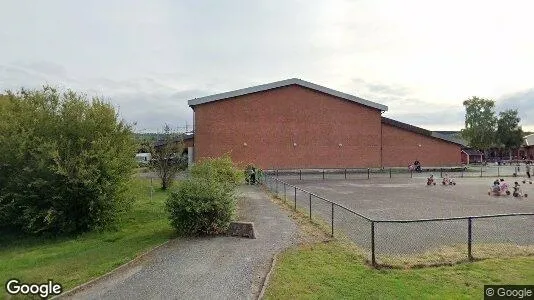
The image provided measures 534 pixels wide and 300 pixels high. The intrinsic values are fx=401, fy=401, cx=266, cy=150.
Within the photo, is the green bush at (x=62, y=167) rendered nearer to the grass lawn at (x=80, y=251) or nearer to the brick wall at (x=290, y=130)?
the grass lawn at (x=80, y=251)

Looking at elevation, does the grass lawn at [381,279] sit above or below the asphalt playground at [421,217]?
below

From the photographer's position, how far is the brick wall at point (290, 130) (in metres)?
37.8

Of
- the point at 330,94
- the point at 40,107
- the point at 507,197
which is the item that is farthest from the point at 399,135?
the point at 40,107

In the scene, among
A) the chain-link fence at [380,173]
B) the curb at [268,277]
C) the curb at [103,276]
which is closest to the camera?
the curb at [268,277]

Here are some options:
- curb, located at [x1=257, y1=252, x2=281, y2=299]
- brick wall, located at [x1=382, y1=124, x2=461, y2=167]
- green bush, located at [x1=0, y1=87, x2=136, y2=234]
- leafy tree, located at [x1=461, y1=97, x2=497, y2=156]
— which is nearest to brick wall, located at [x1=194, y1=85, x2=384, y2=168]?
brick wall, located at [x1=382, y1=124, x2=461, y2=167]

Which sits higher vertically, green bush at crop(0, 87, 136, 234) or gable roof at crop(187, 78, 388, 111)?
gable roof at crop(187, 78, 388, 111)

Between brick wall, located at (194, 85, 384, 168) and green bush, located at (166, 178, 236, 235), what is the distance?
25.7 m

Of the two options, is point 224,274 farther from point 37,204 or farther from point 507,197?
point 507,197

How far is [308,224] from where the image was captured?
1244 centimetres

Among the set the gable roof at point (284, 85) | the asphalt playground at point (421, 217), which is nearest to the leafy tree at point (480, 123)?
the gable roof at point (284, 85)

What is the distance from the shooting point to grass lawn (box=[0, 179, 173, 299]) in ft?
28.4

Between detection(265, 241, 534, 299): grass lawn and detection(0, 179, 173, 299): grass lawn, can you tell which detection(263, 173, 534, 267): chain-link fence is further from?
detection(0, 179, 173, 299): grass lawn

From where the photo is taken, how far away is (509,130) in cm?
7119

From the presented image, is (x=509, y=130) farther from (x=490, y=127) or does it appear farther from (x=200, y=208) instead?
(x=200, y=208)
